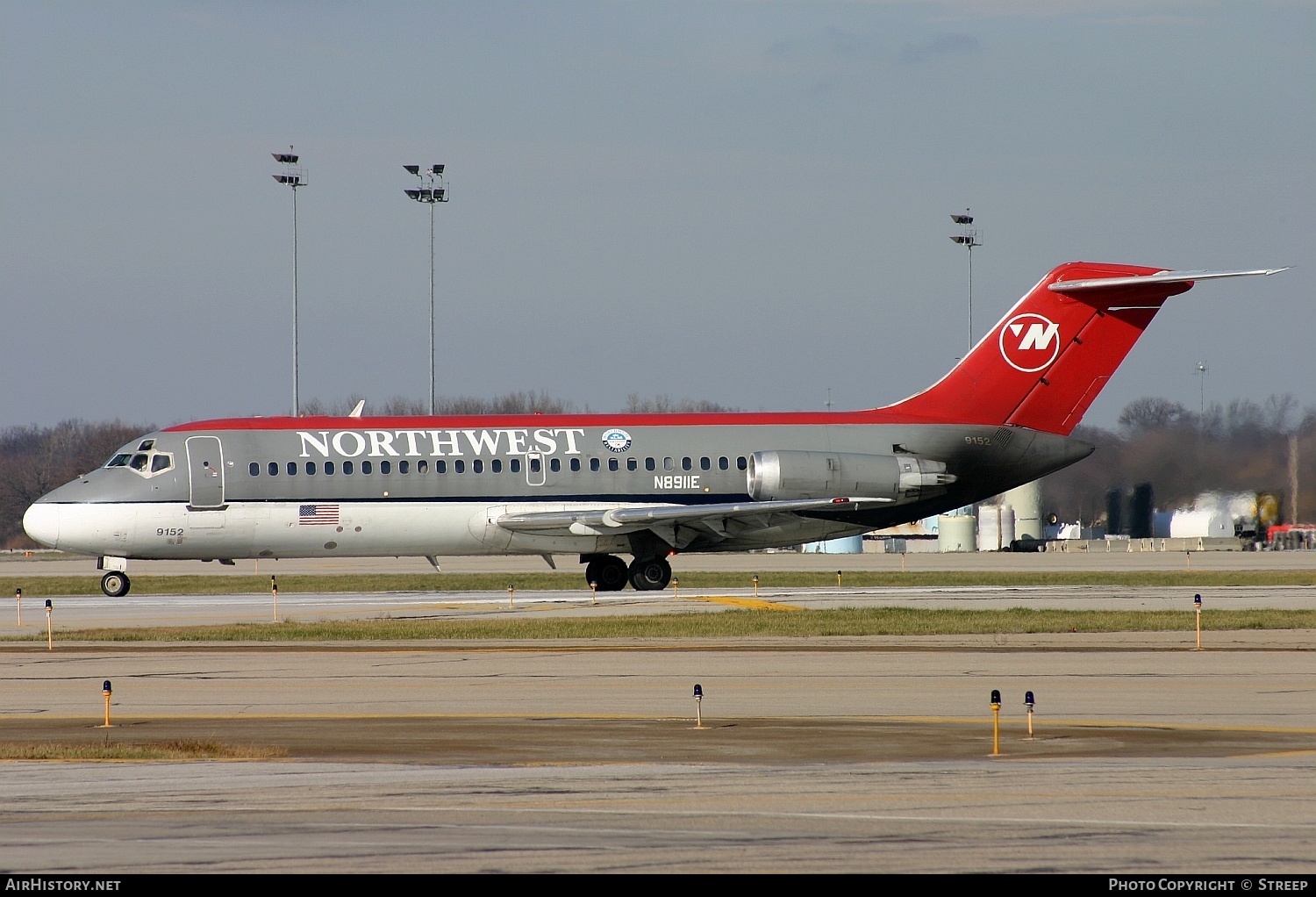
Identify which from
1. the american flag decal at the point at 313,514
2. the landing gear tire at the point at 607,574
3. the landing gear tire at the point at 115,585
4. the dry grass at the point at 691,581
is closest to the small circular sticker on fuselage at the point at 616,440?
the landing gear tire at the point at 607,574

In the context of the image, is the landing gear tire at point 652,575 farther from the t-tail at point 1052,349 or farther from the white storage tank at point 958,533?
the white storage tank at point 958,533

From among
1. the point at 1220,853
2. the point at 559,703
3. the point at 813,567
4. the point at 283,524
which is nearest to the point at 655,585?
the point at 283,524

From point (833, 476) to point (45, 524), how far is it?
63.1ft

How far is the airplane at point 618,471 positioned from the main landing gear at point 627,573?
0.16 ft

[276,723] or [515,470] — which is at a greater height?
[515,470]

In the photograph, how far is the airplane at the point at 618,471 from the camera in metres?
34.6

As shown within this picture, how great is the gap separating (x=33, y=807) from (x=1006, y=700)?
11075 mm

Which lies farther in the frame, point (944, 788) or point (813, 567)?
point (813, 567)

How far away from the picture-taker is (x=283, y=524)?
3466 cm

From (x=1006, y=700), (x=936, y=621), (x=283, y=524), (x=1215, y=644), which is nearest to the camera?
(x=1006, y=700)

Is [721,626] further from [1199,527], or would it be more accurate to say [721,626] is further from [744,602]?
[1199,527]

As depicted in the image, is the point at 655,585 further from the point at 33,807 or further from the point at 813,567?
the point at 33,807

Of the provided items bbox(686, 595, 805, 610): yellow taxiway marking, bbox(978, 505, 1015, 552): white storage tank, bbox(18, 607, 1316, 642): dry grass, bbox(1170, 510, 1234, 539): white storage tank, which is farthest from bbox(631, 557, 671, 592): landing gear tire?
bbox(978, 505, 1015, 552): white storage tank

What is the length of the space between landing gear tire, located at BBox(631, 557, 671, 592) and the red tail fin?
26.5 feet
